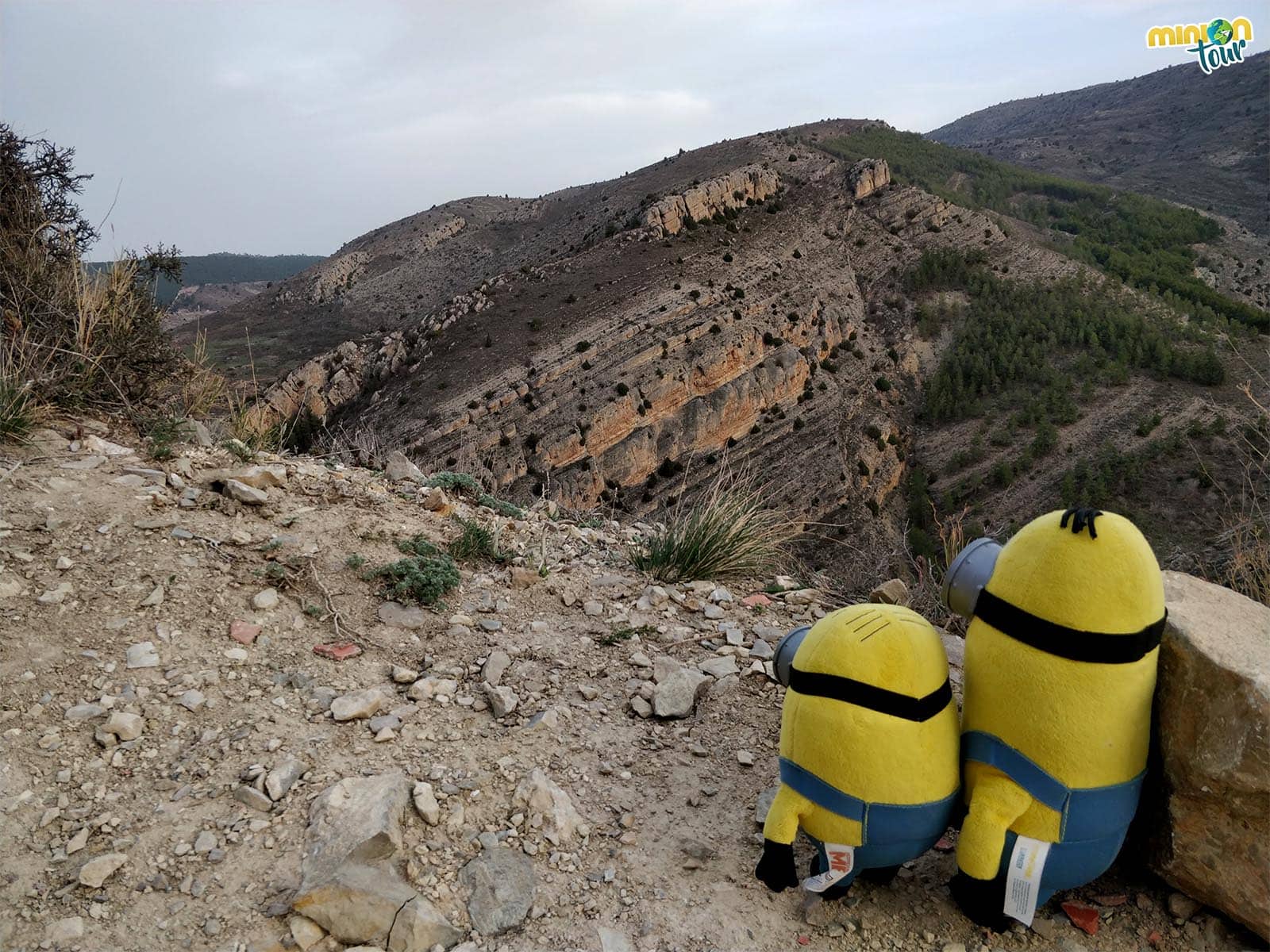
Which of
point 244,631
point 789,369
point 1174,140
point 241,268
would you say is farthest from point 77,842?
point 241,268

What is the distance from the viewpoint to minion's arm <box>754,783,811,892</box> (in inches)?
77.2

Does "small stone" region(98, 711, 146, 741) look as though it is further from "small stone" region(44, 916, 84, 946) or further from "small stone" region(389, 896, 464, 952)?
"small stone" region(389, 896, 464, 952)

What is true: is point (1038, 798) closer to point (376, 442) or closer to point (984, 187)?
point (376, 442)

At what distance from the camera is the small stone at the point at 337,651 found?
302cm

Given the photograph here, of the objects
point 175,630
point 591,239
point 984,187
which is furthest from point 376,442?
point 984,187

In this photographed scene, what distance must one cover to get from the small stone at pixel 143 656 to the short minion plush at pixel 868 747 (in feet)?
7.95

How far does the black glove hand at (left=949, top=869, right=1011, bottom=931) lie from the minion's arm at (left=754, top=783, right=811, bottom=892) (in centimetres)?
46

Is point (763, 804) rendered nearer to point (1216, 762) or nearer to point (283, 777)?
point (1216, 762)

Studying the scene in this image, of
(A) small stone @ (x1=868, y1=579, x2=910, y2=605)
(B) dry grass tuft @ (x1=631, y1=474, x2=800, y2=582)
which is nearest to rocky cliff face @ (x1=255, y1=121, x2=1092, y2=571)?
(B) dry grass tuft @ (x1=631, y1=474, x2=800, y2=582)

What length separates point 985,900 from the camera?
1.89m

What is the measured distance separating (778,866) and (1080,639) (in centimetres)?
105

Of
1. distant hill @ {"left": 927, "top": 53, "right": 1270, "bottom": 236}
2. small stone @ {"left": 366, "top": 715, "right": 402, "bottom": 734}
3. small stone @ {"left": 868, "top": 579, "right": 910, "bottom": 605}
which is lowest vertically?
small stone @ {"left": 868, "top": 579, "right": 910, "bottom": 605}

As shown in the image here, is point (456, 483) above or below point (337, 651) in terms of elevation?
above

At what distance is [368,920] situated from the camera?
192 cm
